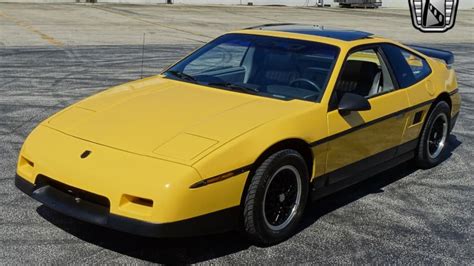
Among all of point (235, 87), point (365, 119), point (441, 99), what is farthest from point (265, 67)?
point (441, 99)

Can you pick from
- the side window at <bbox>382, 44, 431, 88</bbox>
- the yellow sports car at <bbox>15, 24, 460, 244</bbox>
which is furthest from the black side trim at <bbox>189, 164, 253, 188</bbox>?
the side window at <bbox>382, 44, 431, 88</bbox>

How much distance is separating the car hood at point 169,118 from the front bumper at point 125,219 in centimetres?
37

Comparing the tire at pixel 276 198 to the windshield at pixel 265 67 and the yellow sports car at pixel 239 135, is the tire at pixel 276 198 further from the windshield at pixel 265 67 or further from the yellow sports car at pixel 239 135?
the windshield at pixel 265 67

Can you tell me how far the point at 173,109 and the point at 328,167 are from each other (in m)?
1.19

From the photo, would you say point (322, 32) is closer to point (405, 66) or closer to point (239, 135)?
point (405, 66)

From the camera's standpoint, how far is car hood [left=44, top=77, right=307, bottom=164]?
3684 mm

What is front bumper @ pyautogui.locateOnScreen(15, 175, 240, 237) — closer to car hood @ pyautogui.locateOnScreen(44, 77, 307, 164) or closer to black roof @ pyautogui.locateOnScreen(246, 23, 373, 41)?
car hood @ pyautogui.locateOnScreen(44, 77, 307, 164)

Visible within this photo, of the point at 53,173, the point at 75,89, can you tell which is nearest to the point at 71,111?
the point at 53,173

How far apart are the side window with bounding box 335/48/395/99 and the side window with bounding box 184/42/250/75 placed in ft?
2.87

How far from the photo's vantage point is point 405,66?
213 inches

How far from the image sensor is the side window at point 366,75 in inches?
194

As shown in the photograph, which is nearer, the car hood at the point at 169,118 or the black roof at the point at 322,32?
the car hood at the point at 169,118

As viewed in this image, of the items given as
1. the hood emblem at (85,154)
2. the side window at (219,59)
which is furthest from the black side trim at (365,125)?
the hood emblem at (85,154)

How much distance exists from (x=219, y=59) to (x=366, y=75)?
1245 millimetres
